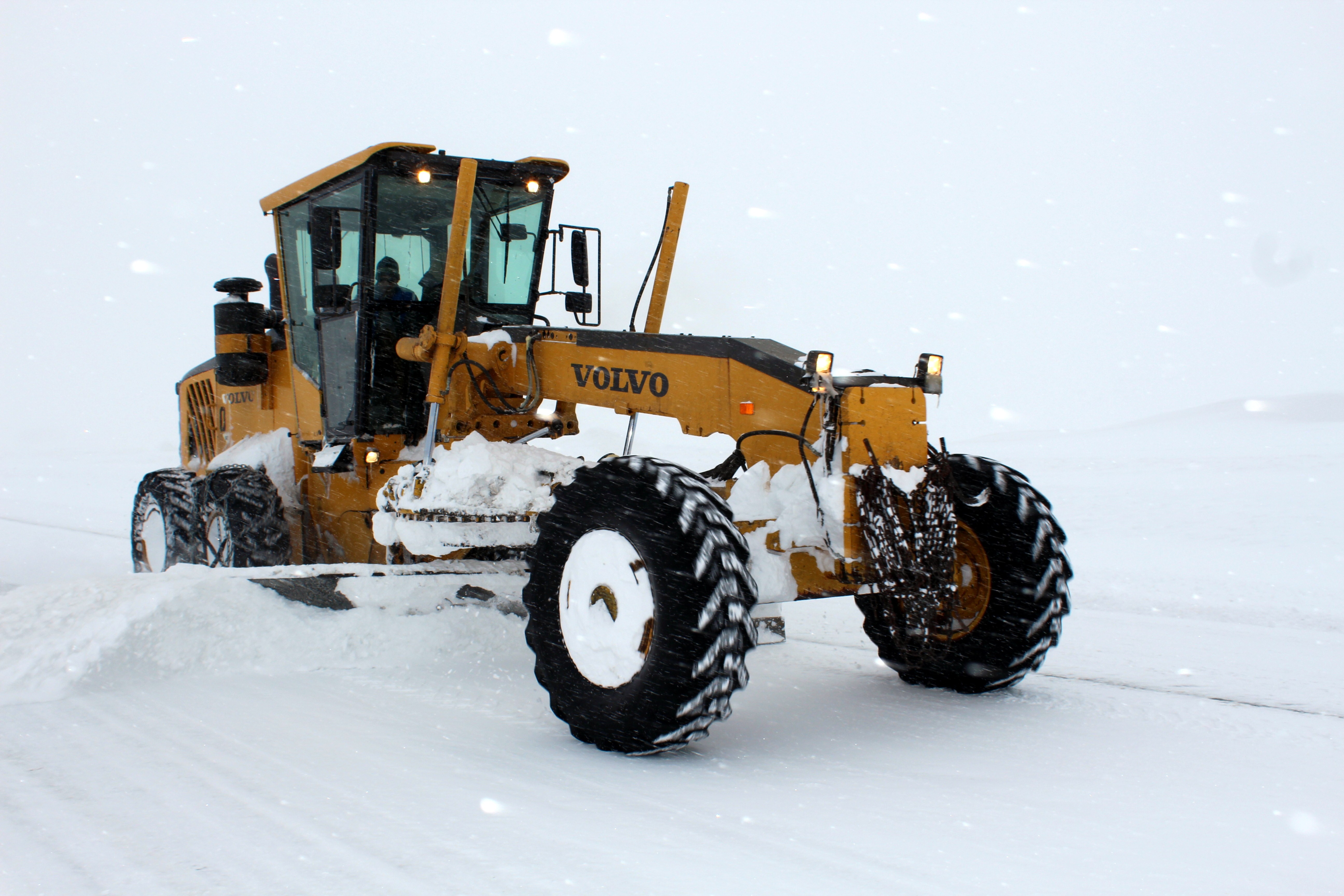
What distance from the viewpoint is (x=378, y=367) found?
6.18m

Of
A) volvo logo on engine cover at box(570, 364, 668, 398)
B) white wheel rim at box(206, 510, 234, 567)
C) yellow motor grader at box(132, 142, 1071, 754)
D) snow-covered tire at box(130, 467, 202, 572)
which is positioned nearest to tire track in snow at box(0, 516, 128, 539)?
yellow motor grader at box(132, 142, 1071, 754)

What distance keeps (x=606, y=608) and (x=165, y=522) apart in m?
4.87

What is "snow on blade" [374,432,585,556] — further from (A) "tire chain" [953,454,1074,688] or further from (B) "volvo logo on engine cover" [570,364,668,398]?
(A) "tire chain" [953,454,1074,688]

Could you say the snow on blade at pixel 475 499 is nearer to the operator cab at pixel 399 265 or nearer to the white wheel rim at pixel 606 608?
the operator cab at pixel 399 265

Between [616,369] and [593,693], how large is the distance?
1.78 metres

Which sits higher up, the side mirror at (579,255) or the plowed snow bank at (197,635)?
the side mirror at (579,255)

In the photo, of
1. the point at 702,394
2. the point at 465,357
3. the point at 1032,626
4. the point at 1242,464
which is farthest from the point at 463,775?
the point at 1242,464

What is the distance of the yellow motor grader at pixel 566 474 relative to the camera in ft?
11.9

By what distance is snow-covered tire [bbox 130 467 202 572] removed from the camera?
700cm

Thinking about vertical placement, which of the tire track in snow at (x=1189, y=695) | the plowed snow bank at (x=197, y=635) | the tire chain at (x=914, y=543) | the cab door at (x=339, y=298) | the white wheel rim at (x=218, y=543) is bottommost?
the tire track in snow at (x=1189, y=695)

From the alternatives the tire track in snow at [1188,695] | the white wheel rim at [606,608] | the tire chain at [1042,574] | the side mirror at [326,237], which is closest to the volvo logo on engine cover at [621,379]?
the white wheel rim at [606,608]

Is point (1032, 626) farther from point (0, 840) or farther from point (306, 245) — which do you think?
point (306, 245)

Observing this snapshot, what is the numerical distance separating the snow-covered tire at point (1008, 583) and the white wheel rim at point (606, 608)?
1.21 metres

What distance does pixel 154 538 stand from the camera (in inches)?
297
